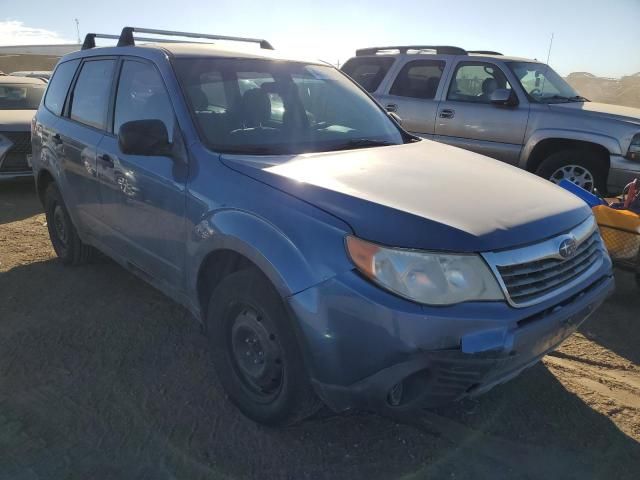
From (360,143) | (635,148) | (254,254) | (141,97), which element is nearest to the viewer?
(254,254)

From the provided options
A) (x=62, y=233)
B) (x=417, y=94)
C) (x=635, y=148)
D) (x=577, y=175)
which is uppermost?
(x=417, y=94)

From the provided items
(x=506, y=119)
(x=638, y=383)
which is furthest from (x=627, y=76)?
(x=638, y=383)

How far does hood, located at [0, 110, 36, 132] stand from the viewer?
7.57 metres

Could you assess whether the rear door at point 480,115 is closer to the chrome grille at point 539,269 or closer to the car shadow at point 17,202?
the chrome grille at point 539,269

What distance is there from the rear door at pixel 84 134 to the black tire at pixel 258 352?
1677 millimetres

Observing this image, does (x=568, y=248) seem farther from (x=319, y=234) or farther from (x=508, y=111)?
(x=508, y=111)

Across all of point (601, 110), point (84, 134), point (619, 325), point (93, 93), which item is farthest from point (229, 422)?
point (601, 110)

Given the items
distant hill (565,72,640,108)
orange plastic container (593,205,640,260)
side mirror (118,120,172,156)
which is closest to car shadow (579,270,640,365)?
orange plastic container (593,205,640,260)

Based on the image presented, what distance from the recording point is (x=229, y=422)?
272 centimetres

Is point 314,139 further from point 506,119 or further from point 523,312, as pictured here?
point 506,119

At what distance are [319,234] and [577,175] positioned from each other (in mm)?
5160

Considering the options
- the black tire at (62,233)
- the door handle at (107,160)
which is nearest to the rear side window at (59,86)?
the black tire at (62,233)

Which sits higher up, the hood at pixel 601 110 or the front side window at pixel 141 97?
the front side window at pixel 141 97

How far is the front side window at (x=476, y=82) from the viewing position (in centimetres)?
687
